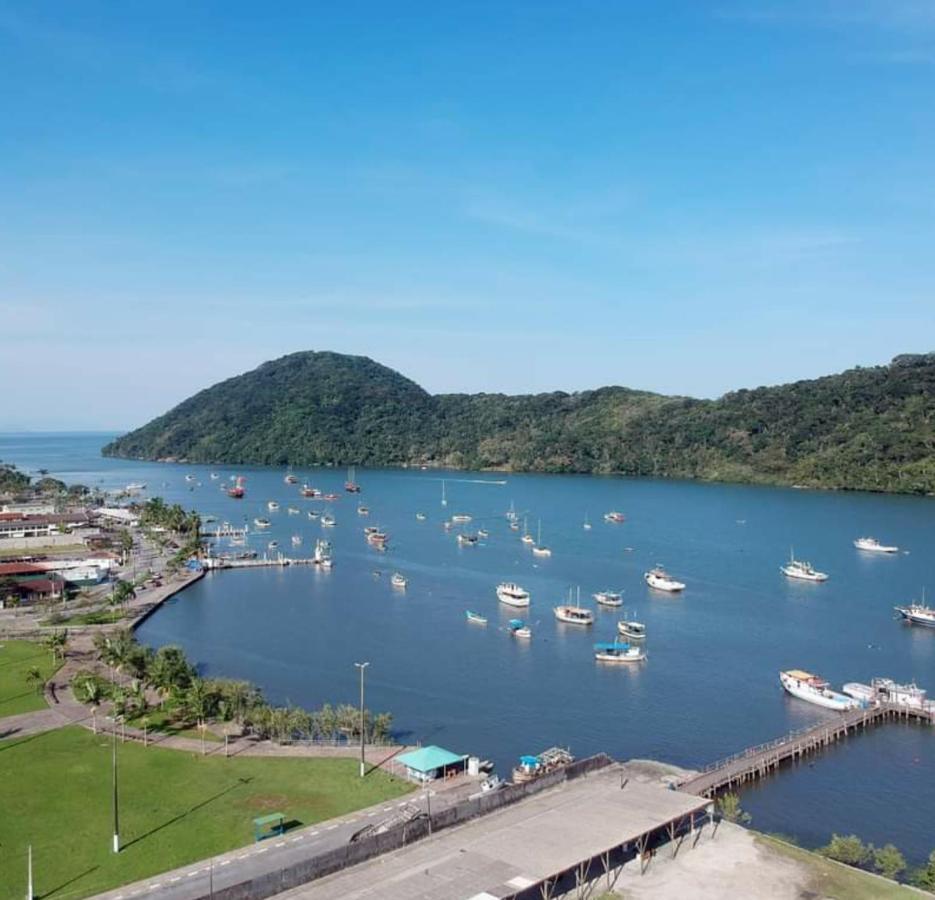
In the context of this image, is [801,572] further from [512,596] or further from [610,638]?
[610,638]

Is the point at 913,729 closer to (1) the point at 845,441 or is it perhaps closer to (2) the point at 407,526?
(2) the point at 407,526

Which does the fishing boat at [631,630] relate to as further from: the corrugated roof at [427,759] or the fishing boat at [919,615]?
the corrugated roof at [427,759]

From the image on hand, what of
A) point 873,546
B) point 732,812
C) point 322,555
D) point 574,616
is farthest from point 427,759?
point 873,546

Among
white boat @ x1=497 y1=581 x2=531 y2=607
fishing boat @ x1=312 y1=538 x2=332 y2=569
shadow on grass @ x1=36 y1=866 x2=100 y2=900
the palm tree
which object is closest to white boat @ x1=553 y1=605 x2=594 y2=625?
white boat @ x1=497 y1=581 x2=531 y2=607

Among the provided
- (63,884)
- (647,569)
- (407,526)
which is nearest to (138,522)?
(407,526)

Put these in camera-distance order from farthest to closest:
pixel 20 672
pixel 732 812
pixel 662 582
→ 1. pixel 662 582
2. pixel 20 672
3. pixel 732 812

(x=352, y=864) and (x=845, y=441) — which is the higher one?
(x=845, y=441)
